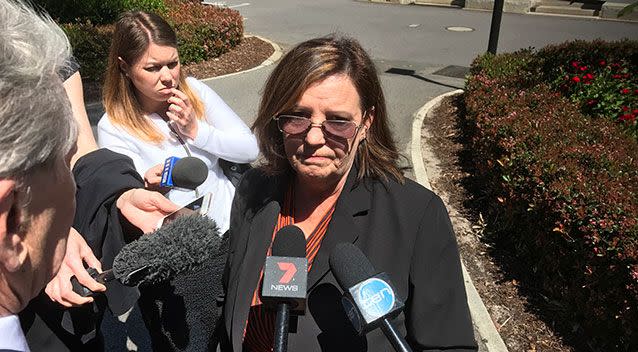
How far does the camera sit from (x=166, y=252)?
1.80 m

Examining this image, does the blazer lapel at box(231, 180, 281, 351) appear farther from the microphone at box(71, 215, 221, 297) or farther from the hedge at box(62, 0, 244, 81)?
the hedge at box(62, 0, 244, 81)

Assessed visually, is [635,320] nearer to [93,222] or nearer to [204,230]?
[204,230]

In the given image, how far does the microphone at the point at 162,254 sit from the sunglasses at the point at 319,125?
0.50 m

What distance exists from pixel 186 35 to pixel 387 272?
999 cm

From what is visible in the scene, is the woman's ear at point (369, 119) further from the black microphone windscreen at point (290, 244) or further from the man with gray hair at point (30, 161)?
the man with gray hair at point (30, 161)

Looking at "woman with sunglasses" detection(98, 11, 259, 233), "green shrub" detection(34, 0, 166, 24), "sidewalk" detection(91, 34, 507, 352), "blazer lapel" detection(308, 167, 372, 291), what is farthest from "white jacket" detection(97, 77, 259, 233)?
"green shrub" detection(34, 0, 166, 24)

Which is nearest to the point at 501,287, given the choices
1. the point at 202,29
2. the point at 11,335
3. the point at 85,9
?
the point at 11,335

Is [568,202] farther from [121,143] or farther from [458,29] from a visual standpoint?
[458,29]

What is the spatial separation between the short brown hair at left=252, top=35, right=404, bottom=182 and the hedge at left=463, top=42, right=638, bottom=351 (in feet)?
6.53

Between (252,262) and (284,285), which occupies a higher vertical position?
(284,285)

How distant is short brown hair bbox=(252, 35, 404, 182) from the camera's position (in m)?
2.23

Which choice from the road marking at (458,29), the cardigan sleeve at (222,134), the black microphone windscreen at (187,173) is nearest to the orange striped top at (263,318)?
the black microphone windscreen at (187,173)

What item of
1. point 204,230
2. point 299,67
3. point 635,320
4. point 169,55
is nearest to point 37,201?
point 204,230

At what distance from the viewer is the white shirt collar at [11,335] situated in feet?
Result: 3.69
